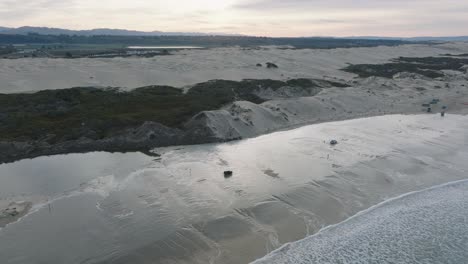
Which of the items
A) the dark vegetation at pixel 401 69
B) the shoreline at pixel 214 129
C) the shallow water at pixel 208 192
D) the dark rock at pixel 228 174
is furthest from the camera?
the dark vegetation at pixel 401 69

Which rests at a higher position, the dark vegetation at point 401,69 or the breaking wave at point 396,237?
the dark vegetation at point 401,69

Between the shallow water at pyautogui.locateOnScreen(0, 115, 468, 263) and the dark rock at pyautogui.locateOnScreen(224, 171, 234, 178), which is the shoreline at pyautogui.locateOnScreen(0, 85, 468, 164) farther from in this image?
the dark rock at pyautogui.locateOnScreen(224, 171, 234, 178)

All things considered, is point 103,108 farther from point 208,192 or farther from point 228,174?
point 208,192

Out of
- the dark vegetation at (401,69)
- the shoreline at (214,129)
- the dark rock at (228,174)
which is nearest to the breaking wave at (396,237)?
the dark rock at (228,174)

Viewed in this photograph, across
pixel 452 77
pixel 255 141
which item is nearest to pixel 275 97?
pixel 255 141

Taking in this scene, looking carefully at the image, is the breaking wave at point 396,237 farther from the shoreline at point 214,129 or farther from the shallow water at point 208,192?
the shoreline at point 214,129

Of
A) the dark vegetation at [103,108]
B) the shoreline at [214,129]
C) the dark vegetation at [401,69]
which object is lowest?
the shoreline at [214,129]

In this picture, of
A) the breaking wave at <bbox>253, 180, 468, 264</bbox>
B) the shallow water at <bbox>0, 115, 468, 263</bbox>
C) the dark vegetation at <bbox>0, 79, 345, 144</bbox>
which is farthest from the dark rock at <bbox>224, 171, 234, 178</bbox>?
the dark vegetation at <bbox>0, 79, 345, 144</bbox>

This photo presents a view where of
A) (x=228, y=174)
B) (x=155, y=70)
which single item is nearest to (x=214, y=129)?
(x=228, y=174)
